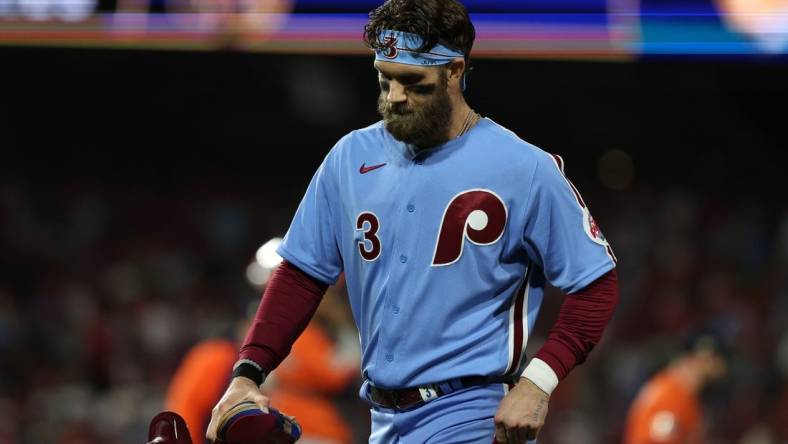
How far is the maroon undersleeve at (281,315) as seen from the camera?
8.32 feet

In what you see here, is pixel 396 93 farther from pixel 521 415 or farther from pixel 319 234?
pixel 521 415

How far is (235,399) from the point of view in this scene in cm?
238

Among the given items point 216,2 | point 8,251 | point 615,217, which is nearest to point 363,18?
point 216,2

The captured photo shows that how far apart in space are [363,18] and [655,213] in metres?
4.65

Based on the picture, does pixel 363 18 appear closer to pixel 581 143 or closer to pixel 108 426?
pixel 108 426

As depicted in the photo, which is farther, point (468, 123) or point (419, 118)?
point (468, 123)

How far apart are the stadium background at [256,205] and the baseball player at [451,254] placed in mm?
5015

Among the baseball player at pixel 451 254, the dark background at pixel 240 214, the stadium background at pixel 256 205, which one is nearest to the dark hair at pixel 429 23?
the baseball player at pixel 451 254

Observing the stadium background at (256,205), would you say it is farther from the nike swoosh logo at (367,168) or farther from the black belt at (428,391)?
the black belt at (428,391)

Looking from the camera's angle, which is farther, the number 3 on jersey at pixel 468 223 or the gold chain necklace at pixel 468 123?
the gold chain necklace at pixel 468 123

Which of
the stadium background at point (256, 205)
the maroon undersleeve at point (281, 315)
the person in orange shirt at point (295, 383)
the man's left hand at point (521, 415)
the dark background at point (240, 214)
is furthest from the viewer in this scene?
the dark background at point (240, 214)

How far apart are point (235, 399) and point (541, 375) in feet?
1.94

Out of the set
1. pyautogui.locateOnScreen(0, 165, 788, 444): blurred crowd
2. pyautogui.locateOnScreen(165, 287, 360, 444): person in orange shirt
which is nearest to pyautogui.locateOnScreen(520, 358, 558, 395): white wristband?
pyautogui.locateOnScreen(165, 287, 360, 444): person in orange shirt

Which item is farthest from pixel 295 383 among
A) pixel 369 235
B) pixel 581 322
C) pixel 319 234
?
pixel 581 322
